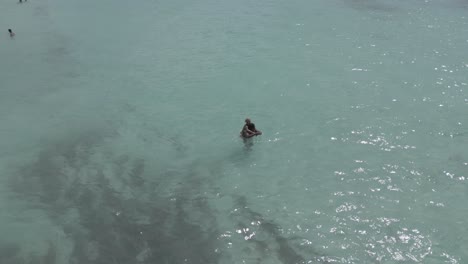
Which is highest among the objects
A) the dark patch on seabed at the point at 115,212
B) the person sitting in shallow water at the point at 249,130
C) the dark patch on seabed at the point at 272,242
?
the person sitting in shallow water at the point at 249,130

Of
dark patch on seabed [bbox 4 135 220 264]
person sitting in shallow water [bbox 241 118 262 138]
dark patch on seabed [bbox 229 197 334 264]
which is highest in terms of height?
person sitting in shallow water [bbox 241 118 262 138]

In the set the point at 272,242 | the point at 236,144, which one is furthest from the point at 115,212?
the point at 236,144

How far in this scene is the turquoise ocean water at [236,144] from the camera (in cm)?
1838

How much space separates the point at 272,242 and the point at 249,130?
8.70m

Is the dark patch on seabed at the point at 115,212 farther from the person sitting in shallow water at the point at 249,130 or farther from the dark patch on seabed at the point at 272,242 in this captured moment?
the person sitting in shallow water at the point at 249,130

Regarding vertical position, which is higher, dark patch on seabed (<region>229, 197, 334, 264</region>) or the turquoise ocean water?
the turquoise ocean water

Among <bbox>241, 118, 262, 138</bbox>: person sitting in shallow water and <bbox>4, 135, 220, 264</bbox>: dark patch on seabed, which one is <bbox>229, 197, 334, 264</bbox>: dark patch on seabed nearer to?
<bbox>4, 135, 220, 264</bbox>: dark patch on seabed

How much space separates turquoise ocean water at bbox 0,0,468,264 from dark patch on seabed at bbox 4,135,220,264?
0.30ft

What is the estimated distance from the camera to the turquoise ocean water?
1838cm

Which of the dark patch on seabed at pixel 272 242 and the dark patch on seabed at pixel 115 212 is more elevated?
the dark patch on seabed at pixel 115 212

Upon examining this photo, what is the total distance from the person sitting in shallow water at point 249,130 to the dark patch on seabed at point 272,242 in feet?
20.1

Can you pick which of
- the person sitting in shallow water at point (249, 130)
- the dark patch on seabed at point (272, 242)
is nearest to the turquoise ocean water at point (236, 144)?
the dark patch on seabed at point (272, 242)

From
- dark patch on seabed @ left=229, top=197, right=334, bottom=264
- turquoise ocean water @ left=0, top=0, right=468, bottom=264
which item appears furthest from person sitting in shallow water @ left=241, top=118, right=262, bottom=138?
dark patch on seabed @ left=229, top=197, right=334, bottom=264

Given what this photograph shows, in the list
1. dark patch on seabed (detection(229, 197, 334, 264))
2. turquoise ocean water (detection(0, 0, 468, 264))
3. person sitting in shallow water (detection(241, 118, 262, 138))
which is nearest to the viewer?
dark patch on seabed (detection(229, 197, 334, 264))
